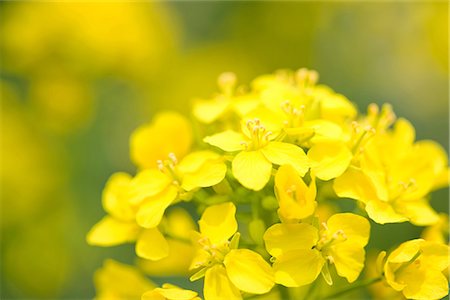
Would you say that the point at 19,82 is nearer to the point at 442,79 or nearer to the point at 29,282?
the point at 29,282

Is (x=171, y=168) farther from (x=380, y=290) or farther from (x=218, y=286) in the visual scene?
(x=380, y=290)

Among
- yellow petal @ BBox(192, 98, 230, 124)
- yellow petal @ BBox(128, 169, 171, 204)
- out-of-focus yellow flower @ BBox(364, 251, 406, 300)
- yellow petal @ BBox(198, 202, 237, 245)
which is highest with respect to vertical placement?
yellow petal @ BBox(192, 98, 230, 124)

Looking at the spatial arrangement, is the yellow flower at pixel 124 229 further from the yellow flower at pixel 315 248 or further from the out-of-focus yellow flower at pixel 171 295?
the yellow flower at pixel 315 248

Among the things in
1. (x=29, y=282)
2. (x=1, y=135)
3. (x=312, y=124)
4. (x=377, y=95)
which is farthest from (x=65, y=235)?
(x=312, y=124)

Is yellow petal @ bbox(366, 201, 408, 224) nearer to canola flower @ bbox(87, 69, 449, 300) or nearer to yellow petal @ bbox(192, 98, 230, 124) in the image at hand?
canola flower @ bbox(87, 69, 449, 300)

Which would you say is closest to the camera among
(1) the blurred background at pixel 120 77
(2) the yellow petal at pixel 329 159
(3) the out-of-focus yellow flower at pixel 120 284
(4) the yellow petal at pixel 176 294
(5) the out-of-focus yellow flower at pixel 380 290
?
(4) the yellow petal at pixel 176 294

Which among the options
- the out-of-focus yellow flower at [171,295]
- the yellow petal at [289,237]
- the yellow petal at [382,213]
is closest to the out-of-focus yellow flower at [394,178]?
the yellow petal at [382,213]

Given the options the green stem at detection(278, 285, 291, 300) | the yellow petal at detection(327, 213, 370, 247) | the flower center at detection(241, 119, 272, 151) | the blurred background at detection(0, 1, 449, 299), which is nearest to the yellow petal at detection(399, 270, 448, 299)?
the yellow petal at detection(327, 213, 370, 247)
